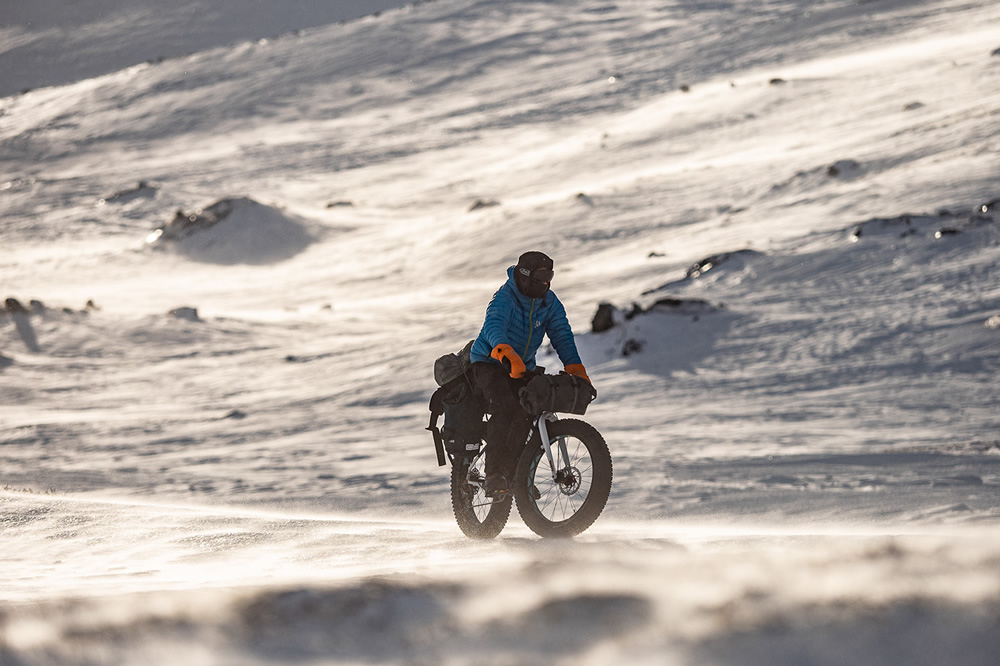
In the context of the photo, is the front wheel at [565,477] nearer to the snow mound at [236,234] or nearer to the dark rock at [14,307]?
the dark rock at [14,307]

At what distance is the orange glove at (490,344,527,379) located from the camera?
4.71 metres

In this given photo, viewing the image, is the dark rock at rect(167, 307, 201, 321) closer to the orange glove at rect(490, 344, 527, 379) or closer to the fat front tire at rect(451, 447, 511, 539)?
the fat front tire at rect(451, 447, 511, 539)

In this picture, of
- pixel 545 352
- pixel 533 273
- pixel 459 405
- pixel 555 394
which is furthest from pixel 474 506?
pixel 545 352

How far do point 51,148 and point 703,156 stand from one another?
32.1m

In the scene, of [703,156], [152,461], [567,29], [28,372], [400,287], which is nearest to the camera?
[152,461]

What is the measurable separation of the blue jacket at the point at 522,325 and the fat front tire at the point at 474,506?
0.59m

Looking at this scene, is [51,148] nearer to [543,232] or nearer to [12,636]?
[543,232]

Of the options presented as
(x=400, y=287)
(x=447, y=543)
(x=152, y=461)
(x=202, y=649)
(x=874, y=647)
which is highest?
(x=202, y=649)

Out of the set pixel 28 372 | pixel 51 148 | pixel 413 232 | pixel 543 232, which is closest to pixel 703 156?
pixel 543 232

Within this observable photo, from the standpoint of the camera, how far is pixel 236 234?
30.3 metres

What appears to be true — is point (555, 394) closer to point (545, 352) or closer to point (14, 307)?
point (545, 352)

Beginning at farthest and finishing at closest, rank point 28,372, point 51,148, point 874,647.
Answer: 1. point 51,148
2. point 28,372
3. point 874,647

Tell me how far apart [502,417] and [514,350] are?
0.34 m

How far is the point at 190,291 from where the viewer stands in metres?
25.5
